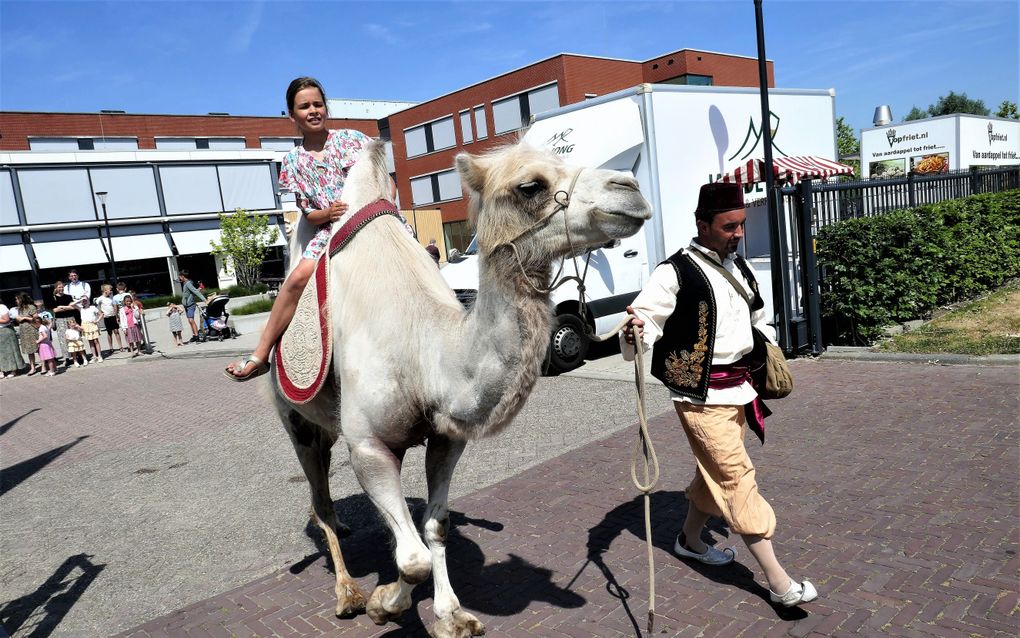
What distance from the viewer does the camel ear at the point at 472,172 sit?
2.91 metres

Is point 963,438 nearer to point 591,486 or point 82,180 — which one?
point 591,486

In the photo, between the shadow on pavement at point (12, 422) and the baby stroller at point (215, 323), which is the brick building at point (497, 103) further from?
the shadow on pavement at point (12, 422)

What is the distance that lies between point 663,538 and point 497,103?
42.0 metres

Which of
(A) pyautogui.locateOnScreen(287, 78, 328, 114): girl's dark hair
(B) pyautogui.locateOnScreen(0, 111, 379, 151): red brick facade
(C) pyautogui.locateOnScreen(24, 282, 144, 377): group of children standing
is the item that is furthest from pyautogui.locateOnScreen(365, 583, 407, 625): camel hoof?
(B) pyautogui.locateOnScreen(0, 111, 379, 151): red brick facade

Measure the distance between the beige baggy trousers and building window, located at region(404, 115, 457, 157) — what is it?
45.7 metres

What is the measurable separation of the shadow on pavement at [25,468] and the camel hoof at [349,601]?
5.72 metres

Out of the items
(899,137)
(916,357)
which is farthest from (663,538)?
(899,137)

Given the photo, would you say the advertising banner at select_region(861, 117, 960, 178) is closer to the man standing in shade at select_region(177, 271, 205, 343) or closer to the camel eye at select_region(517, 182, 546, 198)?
the man standing in shade at select_region(177, 271, 205, 343)

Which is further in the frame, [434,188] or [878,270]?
[434,188]

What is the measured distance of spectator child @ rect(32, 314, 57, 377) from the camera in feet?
59.3

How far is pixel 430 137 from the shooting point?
49.2 m

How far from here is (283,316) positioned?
3.97 meters

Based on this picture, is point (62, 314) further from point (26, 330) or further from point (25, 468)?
point (25, 468)

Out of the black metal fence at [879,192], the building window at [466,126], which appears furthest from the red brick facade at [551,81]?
the black metal fence at [879,192]
